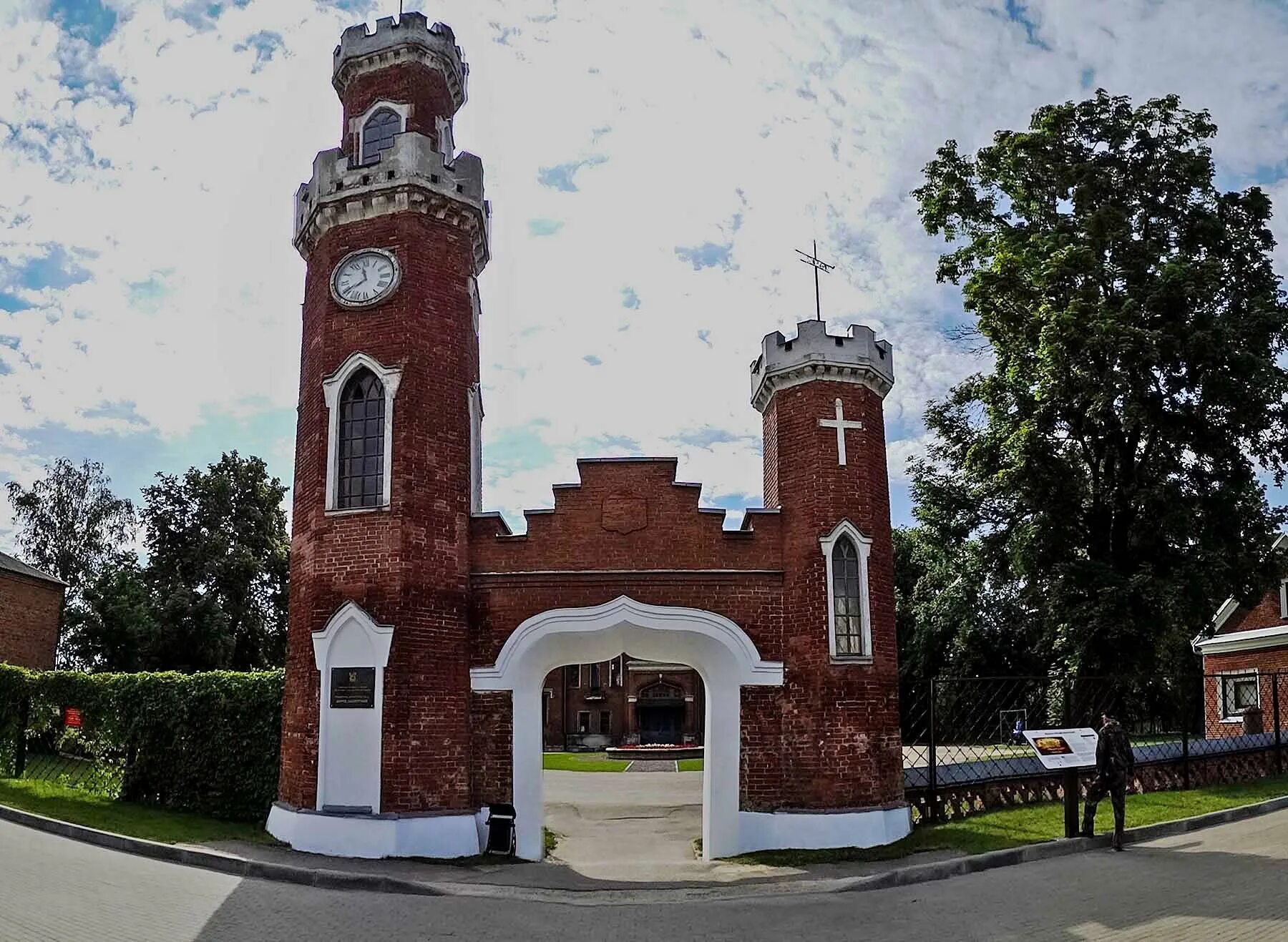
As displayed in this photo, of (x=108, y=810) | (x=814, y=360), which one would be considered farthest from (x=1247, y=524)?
(x=108, y=810)

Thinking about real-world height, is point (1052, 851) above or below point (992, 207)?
below

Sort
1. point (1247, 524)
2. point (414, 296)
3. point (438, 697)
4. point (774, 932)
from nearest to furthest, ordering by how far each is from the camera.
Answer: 1. point (774, 932)
2. point (438, 697)
3. point (414, 296)
4. point (1247, 524)

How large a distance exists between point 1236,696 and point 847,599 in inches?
799

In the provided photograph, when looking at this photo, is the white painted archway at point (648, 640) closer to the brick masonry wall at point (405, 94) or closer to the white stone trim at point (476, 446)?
the white stone trim at point (476, 446)

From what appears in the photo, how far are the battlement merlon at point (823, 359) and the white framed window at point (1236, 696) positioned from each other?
1839 cm

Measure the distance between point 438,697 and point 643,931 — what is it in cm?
526

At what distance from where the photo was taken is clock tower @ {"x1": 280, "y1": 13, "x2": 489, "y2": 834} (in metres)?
13.7

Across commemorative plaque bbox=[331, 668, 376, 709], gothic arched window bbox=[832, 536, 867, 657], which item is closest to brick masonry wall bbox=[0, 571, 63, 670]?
commemorative plaque bbox=[331, 668, 376, 709]

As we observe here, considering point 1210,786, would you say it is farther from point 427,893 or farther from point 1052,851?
point 427,893

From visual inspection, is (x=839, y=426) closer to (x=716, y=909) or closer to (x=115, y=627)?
(x=716, y=909)

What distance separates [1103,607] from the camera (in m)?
19.3

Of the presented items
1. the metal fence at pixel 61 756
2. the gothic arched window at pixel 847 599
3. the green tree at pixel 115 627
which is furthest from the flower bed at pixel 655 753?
the gothic arched window at pixel 847 599

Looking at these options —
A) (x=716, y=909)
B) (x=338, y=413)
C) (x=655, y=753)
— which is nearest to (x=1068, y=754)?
(x=716, y=909)

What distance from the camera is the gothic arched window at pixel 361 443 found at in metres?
14.6
